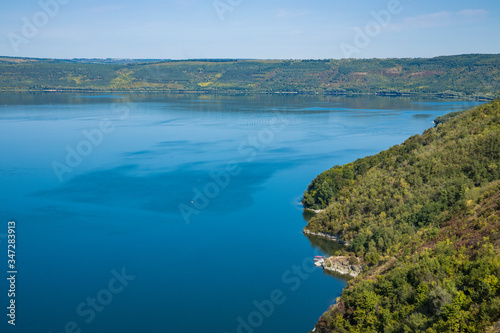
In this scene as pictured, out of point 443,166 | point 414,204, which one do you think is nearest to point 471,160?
point 443,166

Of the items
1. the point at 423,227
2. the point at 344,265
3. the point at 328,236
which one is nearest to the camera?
the point at 423,227

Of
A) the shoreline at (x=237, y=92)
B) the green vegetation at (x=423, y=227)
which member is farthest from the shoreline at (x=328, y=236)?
the shoreline at (x=237, y=92)

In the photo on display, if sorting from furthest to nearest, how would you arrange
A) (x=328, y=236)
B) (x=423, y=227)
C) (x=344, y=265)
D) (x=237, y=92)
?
1. (x=237, y=92)
2. (x=328, y=236)
3. (x=344, y=265)
4. (x=423, y=227)

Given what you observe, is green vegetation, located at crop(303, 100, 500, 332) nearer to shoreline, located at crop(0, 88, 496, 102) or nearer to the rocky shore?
the rocky shore

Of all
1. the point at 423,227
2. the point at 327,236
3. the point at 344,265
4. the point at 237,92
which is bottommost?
the point at 344,265

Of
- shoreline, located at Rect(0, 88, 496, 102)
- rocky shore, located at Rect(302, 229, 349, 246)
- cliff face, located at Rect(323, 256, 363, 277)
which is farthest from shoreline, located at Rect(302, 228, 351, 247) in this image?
shoreline, located at Rect(0, 88, 496, 102)

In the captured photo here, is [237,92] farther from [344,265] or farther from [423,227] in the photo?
[423,227]

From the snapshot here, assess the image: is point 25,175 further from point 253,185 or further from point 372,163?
point 372,163

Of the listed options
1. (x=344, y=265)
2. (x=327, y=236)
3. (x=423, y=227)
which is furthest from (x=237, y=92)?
(x=423, y=227)
